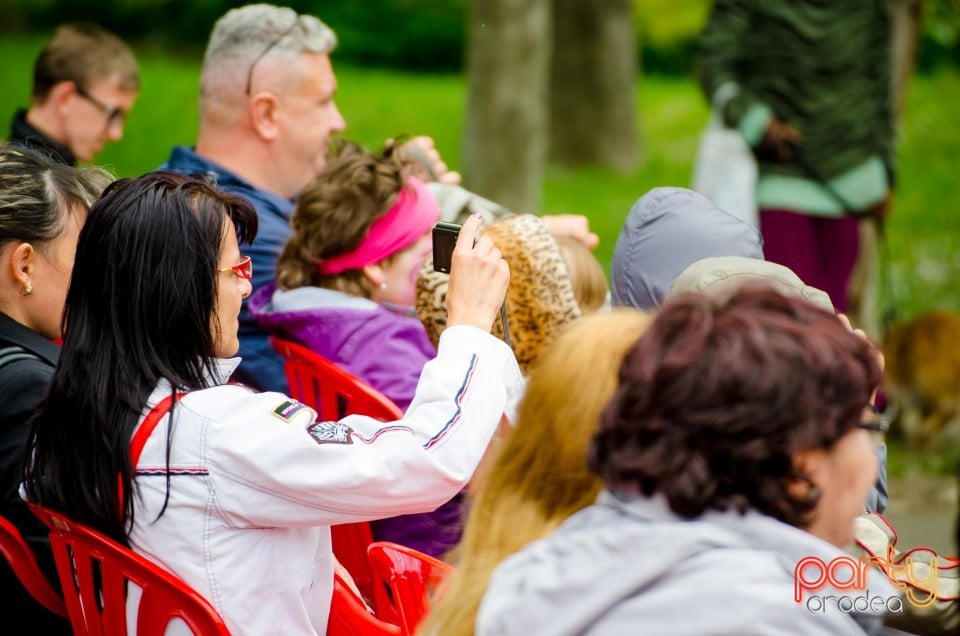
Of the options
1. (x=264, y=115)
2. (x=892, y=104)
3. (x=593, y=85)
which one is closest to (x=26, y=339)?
(x=264, y=115)

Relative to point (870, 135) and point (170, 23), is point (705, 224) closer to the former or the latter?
point (870, 135)

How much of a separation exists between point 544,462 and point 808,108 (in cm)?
413

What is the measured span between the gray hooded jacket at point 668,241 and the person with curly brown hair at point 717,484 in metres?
1.42

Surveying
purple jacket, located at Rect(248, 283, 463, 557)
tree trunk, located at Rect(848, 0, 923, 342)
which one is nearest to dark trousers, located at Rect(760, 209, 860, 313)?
tree trunk, located at Rect(848, 0, 923, 342)

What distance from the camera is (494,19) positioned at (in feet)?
24.0

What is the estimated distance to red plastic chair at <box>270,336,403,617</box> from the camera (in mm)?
2914

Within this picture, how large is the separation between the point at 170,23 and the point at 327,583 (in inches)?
640

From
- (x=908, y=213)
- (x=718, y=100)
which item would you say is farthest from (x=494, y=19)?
(x=908, y=213)

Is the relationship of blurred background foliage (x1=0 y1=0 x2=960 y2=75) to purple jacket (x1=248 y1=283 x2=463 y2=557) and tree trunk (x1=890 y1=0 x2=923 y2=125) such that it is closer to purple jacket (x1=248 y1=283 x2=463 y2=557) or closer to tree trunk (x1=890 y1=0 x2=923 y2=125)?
tree trunk (x1=890 y1=0 x2=923 y2=125)

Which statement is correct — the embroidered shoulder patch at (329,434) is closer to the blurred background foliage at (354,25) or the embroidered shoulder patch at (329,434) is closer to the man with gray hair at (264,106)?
the man with gray hair at (264,106)

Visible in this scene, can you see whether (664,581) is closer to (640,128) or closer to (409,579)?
(409,579)

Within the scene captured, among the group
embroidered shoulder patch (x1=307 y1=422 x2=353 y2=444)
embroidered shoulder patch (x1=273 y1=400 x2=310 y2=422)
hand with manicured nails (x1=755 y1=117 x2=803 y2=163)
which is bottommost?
hand with manicured nails (x1=755 y1=117 x2=803 y2=163)

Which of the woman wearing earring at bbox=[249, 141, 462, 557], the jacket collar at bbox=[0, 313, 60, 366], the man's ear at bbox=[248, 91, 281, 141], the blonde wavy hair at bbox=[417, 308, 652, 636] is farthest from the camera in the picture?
the man's ear at bbox=[248, 91, 281, 141]

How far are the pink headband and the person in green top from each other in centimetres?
246
